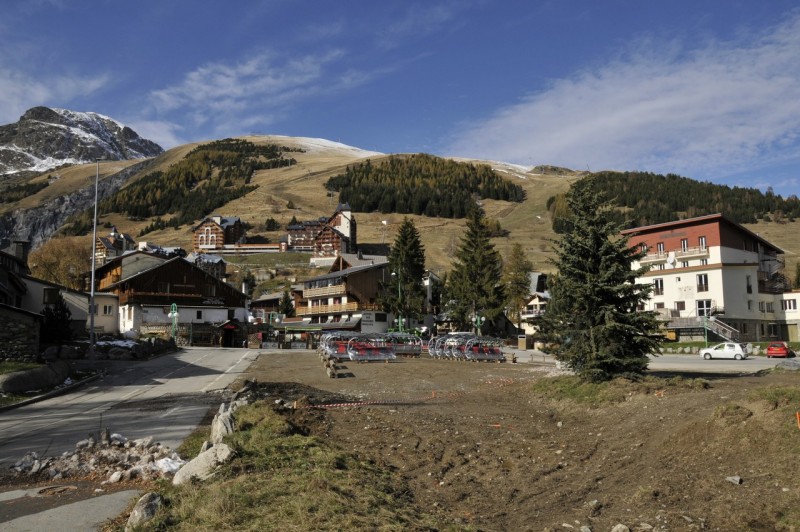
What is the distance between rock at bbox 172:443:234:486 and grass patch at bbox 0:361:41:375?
61.8 feet

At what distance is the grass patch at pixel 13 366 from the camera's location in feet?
77.1

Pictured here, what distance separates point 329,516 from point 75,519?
11.5 ft

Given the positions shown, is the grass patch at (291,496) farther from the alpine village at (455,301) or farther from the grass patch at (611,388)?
the grass patch at (611,388)

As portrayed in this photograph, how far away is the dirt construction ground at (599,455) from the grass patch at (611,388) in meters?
0.13

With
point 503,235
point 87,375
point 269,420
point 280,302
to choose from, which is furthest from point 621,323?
point 503,235

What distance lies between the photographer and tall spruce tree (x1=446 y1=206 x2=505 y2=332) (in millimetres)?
66562

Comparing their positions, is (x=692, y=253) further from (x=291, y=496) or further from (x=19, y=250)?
(x=19, y=250)

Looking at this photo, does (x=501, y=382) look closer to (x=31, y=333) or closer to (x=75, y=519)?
(x=75, y=519)

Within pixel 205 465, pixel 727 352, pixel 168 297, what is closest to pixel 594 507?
pixel 205 465

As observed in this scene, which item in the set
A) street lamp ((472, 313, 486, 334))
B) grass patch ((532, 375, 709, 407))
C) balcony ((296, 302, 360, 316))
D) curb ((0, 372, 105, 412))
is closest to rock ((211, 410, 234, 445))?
grass patch ((532, 375, 709, 407))

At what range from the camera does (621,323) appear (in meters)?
18.9

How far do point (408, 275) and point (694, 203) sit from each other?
13816 cm

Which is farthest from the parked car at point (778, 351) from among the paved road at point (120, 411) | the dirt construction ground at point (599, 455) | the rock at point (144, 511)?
the rock at point (144, 511)

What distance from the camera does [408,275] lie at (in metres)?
74.5
